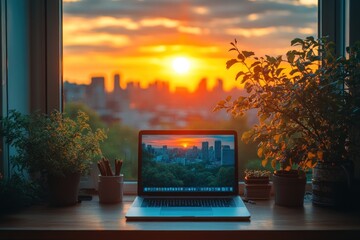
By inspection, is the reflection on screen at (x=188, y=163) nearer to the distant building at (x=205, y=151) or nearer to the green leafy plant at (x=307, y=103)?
the distant building at (x=205, y=151)

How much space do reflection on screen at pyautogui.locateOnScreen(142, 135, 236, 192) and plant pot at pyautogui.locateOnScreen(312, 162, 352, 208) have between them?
1.22 feet

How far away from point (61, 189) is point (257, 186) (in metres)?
0.87

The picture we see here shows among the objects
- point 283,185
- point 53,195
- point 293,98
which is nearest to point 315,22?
point 293,98

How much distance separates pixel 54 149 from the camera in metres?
1.88

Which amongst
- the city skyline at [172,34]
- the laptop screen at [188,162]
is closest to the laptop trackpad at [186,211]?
the laptop screen at [188,162]

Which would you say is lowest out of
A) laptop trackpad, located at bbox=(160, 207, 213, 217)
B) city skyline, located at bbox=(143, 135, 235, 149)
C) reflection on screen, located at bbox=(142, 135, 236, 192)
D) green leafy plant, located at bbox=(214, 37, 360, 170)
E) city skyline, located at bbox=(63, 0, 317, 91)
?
laptop trackpad, located at bbox=(160, 207, 213, 217)

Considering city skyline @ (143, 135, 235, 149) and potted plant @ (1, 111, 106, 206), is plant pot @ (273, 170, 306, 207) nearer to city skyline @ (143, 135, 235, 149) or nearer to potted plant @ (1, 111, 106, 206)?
city skyline @ (143, 135, 235, 149)

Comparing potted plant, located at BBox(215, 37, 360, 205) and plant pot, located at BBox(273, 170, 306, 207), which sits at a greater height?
potted plant, located at BBox(215, 37, 360, 205)

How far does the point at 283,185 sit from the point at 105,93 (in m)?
0.98

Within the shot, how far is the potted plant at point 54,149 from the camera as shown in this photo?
73.1 inches

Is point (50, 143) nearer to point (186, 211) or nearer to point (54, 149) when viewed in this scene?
point (54, 149)

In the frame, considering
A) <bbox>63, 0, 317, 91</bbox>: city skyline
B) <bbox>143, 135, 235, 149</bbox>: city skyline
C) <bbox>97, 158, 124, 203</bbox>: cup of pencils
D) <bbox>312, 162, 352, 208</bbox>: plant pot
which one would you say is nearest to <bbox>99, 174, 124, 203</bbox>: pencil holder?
<bbox>97, 158, 124, 203</bbox>: cup of pencils

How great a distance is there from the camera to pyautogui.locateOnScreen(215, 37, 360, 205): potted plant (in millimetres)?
1729

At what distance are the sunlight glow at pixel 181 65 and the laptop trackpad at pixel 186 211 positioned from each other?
746 mm
